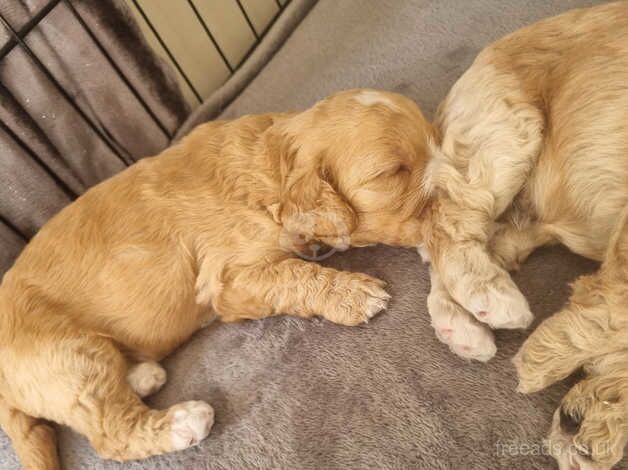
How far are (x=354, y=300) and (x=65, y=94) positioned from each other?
1863 millimetres

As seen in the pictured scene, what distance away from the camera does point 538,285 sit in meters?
1.80

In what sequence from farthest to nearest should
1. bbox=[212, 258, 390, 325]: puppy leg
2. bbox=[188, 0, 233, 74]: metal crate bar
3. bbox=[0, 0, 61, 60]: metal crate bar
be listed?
bbox=[188, 0, 233, 74]: metal crate bar, bbox=[0, 0, 61, 60]: metal crate bar, bbox=[212, 258, 390, 325]: puppy leg

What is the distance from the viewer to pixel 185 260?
212 centimetres

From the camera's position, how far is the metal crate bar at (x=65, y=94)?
2.37 m

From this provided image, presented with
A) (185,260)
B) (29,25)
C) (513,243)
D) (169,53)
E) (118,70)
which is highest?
(29,25)

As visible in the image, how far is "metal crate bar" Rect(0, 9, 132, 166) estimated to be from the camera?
2.37m

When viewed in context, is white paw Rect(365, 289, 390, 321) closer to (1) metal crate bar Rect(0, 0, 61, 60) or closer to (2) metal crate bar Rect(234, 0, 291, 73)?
(1) metal crate bar Rect(0, 0, 61, 60)

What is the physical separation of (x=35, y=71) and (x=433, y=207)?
78.1 inches

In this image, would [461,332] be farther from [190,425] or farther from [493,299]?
[190,425]

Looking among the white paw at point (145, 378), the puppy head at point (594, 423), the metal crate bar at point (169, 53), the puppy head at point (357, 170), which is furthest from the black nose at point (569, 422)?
the metal crate bar at point (169, 53)

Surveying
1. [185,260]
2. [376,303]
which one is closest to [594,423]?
[376,303]

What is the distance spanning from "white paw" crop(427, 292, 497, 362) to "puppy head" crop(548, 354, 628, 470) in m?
0.28

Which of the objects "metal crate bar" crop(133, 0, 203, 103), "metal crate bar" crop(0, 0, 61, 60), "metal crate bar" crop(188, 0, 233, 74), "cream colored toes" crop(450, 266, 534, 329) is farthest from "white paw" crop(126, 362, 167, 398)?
"metal crate bar" crop(188, 0, 233, 74)

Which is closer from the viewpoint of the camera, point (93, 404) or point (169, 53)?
point (93, 404)
